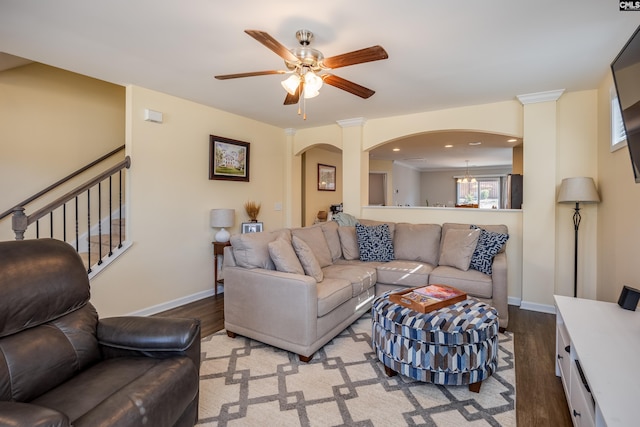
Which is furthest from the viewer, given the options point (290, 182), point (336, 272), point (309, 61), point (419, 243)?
point (290, 182)

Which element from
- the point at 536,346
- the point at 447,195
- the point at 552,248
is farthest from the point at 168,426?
the point at 447,195

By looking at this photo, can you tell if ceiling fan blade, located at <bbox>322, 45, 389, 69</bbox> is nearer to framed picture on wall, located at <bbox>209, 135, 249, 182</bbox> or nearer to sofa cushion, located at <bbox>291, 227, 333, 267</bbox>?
sofa cushion, located at <bbox>291, 227, 333, 267</bbox>

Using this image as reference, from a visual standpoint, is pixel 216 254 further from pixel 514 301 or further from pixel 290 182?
pixel 514 301

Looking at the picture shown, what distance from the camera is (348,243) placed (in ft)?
13.0

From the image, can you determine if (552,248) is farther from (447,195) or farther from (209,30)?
(447,195)

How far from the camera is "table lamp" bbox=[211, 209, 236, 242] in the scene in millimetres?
3996

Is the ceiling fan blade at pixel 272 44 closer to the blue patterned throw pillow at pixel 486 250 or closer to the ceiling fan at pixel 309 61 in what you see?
the ceiling fan at pixel 309 61

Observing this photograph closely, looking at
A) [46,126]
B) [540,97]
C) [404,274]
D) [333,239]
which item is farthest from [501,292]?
[46,126]

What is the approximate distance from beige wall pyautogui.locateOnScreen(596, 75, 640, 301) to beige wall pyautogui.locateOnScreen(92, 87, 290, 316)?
13.6ft

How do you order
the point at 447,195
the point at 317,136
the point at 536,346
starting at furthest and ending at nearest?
the point at 447,195
the point at 317,136
the point at 536,346

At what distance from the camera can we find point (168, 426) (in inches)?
50.8

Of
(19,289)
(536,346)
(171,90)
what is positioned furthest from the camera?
(171,90)

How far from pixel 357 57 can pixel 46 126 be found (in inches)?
139

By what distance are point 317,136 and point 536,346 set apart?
3.90 m
